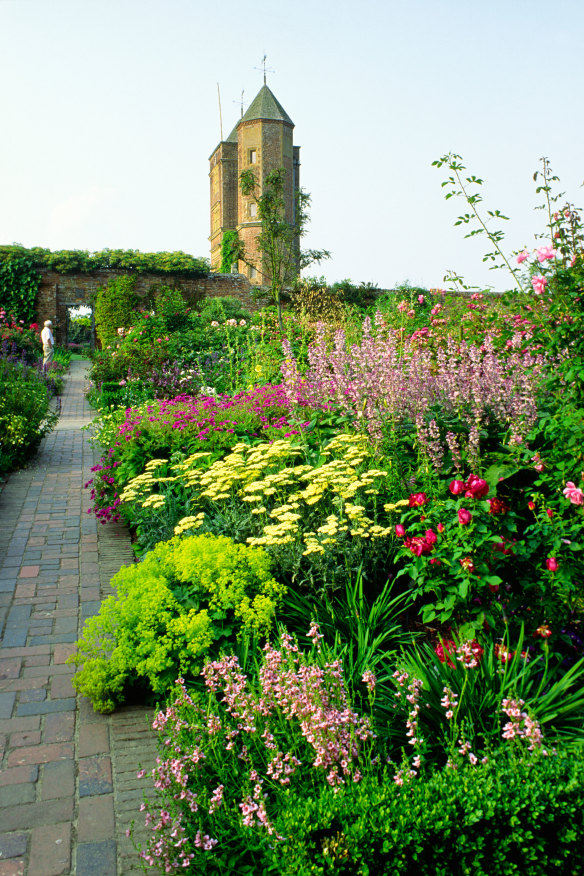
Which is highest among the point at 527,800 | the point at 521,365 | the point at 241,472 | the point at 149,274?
the point at 149,274

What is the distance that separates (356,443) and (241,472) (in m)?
0.88

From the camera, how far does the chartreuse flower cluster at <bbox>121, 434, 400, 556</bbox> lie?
383 cm

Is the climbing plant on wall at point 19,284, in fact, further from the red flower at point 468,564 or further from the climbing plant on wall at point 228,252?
the red flower at point 468,564

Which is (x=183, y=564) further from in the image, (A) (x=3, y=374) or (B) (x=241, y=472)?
(A) (x=3, y=374)

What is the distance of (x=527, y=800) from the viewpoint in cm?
193

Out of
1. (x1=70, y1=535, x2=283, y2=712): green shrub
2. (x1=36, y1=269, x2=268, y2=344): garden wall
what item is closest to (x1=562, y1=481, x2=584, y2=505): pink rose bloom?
(x1=70, y1=535, x2=283, y2=712): green shrub

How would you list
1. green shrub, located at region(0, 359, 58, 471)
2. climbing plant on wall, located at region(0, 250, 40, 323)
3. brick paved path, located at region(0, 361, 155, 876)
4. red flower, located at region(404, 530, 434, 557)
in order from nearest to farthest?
brick paved path, located at region(0, 361, 155, 876), red flower, located at region(404, 530, 434, 557), green shrub, located at region(0, 359, 58, 471), climbing plant on wall, located at region(0, 250, 40, 323)

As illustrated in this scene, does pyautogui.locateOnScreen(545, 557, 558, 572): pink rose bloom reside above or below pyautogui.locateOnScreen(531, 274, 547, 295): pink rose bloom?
below

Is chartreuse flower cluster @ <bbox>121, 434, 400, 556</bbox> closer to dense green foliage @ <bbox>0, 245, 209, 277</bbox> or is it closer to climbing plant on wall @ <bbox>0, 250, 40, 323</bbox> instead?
climbing plant on wall @ <bbox>0, 250, 40, 323</bbox>

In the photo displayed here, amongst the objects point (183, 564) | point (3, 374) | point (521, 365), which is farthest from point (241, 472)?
point (3, 374)

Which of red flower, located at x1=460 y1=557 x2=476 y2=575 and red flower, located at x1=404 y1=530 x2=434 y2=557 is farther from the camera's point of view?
red flower, located at x1=404 y1=530 x2=434 y2=557

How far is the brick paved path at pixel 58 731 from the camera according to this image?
2.40 meters

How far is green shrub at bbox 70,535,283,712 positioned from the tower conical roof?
37.0 m

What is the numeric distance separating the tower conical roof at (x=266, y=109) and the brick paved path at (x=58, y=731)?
1386 inches
